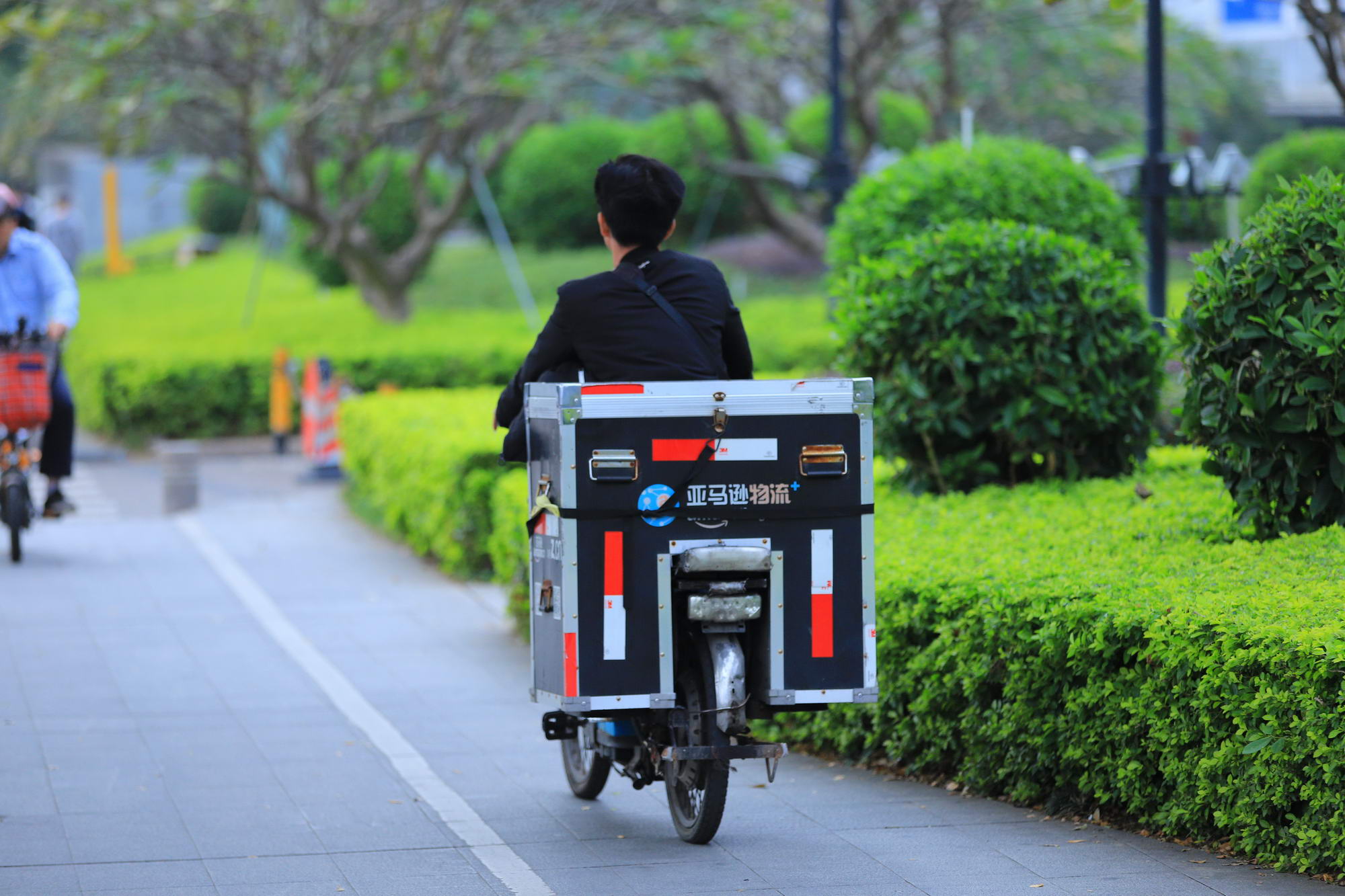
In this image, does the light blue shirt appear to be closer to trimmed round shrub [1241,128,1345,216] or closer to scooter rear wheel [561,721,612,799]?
scooter rear wheel [561,721,612,799]

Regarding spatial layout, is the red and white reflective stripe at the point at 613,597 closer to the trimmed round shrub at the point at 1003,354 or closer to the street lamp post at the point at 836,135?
the trimmed round shrub at the point at 1003,354

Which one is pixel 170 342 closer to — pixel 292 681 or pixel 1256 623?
pixel 292 681

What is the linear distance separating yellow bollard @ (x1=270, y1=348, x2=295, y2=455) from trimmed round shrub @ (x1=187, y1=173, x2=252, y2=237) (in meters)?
23.8

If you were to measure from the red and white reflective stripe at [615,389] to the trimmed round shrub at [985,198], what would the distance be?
537 centimetres

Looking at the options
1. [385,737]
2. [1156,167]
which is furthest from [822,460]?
[1156,167]

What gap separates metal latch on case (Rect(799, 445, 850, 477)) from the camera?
4.92 metres

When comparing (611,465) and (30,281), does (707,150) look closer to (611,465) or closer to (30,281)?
(30,281)

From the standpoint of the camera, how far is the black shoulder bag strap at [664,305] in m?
5.20

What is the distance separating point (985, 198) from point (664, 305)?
18.3ft

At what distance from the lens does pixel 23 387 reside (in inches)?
399

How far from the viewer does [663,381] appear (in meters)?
4.91

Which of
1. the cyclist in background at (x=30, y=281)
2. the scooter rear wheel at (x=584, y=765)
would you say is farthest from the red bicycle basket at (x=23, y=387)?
the scooter rear wheel at (x=584, y=765)

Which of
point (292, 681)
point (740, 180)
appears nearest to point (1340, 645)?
point (292, 681)

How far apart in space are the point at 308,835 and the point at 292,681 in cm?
277
